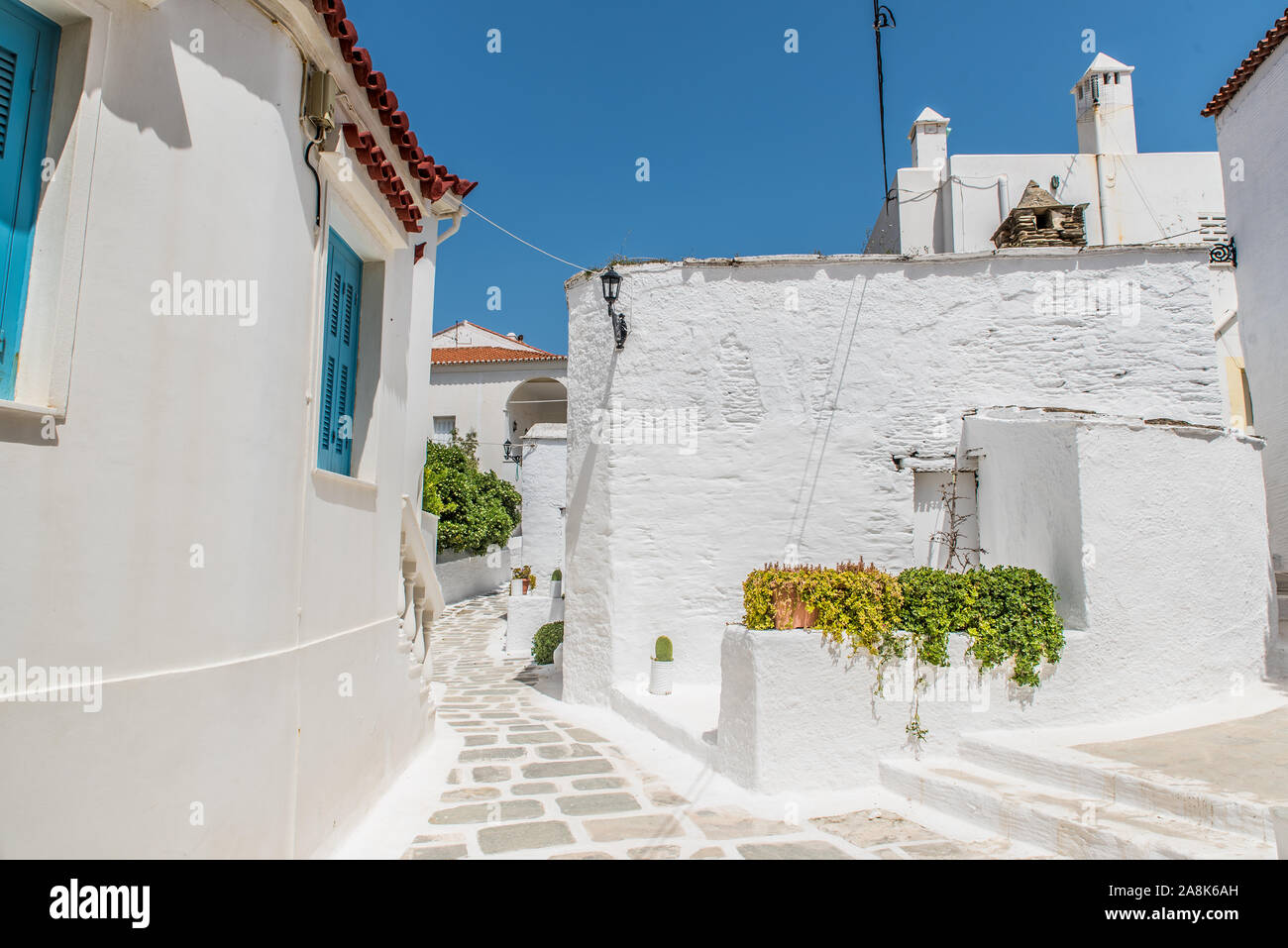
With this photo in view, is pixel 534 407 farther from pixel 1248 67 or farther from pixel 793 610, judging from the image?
pixel 793 610

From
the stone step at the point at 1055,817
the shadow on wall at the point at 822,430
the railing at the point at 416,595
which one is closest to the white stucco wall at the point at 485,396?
the shadow on wall at the point at 822,430

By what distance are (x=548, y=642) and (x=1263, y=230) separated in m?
13.4

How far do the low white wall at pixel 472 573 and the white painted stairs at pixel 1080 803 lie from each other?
17976 millimetres

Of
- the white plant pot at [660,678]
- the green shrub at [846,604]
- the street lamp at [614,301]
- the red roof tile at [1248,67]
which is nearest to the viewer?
the green shrub at [846,604]

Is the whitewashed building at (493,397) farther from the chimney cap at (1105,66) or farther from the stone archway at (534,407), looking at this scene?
the chimney cap at (1105,66)

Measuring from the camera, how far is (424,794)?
5789mm

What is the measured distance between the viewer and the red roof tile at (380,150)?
14.7 ft

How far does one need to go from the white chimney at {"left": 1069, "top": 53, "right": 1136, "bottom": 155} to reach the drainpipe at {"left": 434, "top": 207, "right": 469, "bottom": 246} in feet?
49.0

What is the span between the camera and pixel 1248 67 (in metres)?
12.1

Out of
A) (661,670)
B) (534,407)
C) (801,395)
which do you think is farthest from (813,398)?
(534,407)

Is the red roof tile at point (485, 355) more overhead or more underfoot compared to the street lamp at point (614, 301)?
more overhead

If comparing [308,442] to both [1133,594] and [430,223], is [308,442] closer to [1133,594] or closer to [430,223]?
[430,223]
